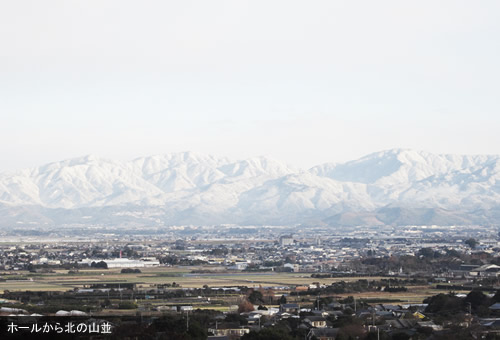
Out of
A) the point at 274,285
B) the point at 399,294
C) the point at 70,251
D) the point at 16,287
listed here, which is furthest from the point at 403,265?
the point at 70,251

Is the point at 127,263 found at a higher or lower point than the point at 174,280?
higher

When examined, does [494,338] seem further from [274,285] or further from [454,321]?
[274,285]

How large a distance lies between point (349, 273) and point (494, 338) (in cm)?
4033

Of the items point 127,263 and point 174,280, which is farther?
point 127,263

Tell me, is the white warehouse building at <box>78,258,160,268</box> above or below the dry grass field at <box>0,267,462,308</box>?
above

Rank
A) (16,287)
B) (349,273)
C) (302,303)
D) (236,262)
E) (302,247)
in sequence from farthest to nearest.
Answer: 1. (302,247)
2. (236,262)
3. (349,273)
4. (16,287)
5. (302,303)

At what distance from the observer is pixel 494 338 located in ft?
113

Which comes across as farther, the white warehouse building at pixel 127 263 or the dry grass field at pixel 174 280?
the white warehouse building at pixel 127 263

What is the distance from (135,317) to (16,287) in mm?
20830

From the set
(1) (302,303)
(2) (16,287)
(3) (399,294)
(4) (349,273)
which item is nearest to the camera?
(1) (302,303)

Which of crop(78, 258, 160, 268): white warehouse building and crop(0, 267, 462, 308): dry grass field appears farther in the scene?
crop(78, 258, 160, 268): white warehouse building

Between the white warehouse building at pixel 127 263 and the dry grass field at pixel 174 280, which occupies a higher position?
the white warehouse building at pixel 127 263

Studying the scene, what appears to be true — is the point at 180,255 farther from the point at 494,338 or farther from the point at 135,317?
the point at 494,338

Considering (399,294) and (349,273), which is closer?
(399,294)
